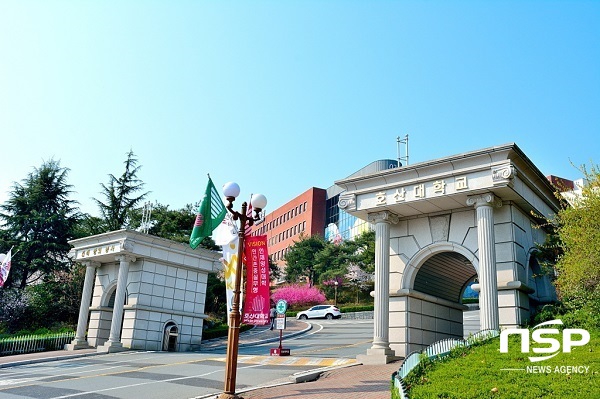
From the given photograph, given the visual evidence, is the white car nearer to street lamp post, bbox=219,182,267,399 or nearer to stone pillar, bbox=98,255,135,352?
stone pillar, bbox=98,255,135,352

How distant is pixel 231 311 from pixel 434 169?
8.11m

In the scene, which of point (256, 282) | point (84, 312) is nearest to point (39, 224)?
point (84, 312)

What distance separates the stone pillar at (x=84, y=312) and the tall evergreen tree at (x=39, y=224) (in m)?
8.91

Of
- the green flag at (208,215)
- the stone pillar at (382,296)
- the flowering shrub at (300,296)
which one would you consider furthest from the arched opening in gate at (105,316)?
the flowering shrub at (300,296)

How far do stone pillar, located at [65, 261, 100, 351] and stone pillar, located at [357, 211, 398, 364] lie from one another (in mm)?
15614

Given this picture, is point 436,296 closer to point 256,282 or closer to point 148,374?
point 256,282

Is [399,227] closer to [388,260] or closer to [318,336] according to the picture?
[388,260]

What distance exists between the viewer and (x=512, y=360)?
32.5 feet

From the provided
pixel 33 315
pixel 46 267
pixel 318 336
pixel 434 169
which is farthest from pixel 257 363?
pixel 46 267

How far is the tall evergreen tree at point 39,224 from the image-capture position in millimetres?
34031

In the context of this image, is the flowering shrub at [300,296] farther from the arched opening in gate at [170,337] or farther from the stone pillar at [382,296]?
the stone pillar at [382,296]

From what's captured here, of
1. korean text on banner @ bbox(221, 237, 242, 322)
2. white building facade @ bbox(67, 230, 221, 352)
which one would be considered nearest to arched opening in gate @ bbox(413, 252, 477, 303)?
korean text on banner @ bbox(221, 237, 242, 322)

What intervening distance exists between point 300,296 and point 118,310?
31.2 meters

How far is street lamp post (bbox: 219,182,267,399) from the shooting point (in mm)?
9727
